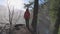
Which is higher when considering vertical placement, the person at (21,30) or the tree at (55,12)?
the tree at (55,12)

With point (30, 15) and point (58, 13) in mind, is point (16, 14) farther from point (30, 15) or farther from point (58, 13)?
point (58, 13)

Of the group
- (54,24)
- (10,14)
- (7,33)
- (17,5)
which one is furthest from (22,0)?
(54,24)

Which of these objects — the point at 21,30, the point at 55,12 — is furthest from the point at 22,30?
the point at 55,12

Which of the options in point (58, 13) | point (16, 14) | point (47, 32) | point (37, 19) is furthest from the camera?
point (16, 14)

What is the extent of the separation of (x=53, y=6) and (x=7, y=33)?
1.94 ft

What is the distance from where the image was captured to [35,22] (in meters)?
1.49

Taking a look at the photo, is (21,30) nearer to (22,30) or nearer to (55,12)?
(22,30)

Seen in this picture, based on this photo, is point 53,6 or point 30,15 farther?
point 30,15

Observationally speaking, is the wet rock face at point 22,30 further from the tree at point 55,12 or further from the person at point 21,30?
the tree at point 55,12

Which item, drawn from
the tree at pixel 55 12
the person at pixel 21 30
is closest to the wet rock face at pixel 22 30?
the person at pixel 21 30

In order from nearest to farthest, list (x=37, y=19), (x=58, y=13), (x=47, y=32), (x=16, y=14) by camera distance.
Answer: (x=58, y=13) < (x=47, y=32) < (x=37, y=19) < (x=16, y=14)

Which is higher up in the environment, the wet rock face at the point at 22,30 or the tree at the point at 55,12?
the tree at the point at 55,12

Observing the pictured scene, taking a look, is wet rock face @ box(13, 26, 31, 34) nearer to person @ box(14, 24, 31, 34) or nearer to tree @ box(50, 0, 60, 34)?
person @ box(14, 24, 31, 34)

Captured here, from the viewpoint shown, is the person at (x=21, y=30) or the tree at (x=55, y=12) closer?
the tree at (x=55, y=12)
